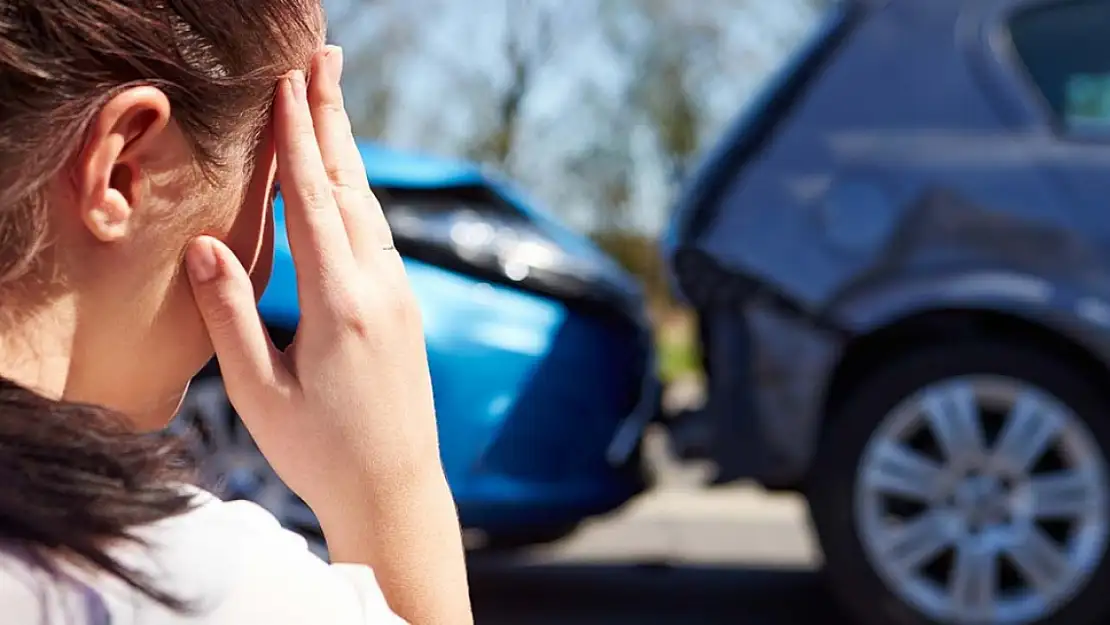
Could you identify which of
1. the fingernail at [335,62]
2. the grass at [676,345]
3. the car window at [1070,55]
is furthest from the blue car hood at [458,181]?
the grass at [676,345]

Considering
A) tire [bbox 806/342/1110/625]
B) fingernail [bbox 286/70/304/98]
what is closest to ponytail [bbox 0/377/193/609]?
fingernail [bbox 286/70/304/98]

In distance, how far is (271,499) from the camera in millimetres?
2947

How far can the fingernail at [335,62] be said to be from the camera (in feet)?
2.61

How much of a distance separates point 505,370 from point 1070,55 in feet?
5.05

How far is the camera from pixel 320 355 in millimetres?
736

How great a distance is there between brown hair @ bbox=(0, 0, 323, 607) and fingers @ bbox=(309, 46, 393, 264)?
77 millimetres

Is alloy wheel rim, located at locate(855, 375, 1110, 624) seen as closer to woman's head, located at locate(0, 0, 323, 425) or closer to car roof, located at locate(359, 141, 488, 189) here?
car roof, located at locate(359, 141, 488, 189)

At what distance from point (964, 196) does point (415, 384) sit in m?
2.43

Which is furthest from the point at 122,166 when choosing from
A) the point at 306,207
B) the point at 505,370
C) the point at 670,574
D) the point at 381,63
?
the point at 381,63

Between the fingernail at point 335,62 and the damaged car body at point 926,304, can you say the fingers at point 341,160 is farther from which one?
the damaged car body at point 926,304

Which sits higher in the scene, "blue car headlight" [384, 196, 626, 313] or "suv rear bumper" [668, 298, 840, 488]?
"blue car headlight" [384, 196, 626, 313]

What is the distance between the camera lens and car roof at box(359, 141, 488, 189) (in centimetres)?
320

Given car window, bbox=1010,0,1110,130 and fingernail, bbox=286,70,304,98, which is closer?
fingernail, bbox=286,70,304,98

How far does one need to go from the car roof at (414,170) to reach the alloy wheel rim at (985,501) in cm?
120
